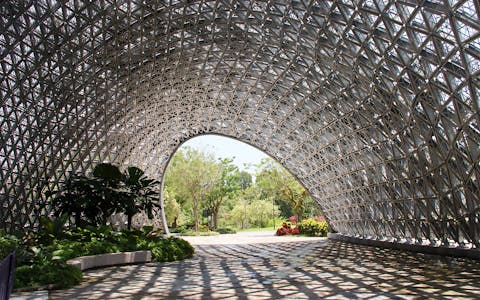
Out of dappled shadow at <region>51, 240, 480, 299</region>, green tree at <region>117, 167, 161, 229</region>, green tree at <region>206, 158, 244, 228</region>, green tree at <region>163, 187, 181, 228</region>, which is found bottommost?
dappled shadow at <region>51, 240, 480, 299</region>

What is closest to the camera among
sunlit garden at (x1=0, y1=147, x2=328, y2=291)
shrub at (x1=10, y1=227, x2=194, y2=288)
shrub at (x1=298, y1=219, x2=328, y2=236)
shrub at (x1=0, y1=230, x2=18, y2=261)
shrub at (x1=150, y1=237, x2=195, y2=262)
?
shrub at (x1=10, y1=227, x2=194, y2=288)

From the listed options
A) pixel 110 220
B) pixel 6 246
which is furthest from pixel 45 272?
pixel 110 220

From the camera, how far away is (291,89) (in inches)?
1535

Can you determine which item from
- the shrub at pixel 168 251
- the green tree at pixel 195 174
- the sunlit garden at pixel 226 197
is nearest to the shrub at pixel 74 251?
the shrub at pixel 168 251

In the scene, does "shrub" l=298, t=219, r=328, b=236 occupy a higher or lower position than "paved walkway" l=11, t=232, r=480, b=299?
higher

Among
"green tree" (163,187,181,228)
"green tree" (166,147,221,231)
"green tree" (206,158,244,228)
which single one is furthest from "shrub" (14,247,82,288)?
"green tree" (206,158,244,228)

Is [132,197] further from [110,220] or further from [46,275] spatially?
[110,220]

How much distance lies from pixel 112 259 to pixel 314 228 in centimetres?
4202

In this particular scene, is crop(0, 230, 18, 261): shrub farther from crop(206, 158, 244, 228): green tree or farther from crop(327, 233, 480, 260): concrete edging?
crop(206, 158, 244, 228): green tree

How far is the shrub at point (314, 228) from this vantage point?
60188mm

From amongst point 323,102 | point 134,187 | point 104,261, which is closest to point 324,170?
point 323,102

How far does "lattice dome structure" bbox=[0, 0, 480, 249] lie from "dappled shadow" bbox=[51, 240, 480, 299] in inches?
299

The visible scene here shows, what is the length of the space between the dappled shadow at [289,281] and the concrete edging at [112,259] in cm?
74

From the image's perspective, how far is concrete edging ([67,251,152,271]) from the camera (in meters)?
20.4
